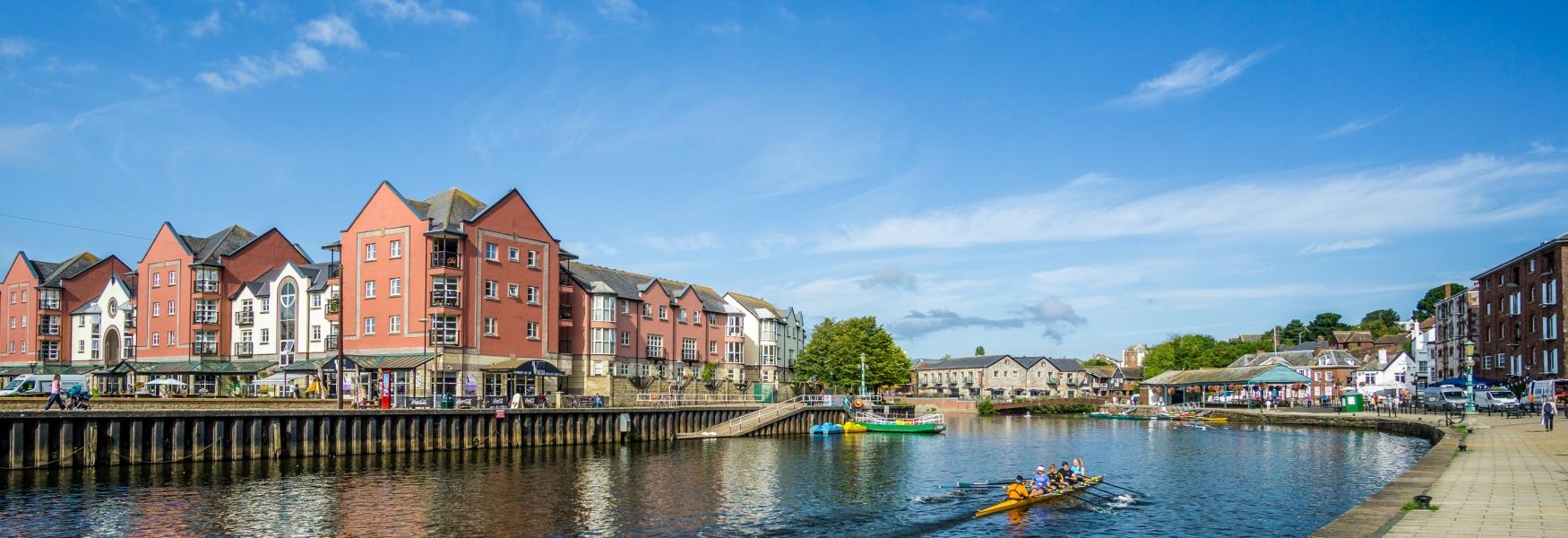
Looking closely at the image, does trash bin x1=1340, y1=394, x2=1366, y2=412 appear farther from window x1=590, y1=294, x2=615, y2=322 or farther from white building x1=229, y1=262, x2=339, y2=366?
white building x1=229, y1=262, x2=339, y2=366

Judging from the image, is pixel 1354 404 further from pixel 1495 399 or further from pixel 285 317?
pixel 285 317

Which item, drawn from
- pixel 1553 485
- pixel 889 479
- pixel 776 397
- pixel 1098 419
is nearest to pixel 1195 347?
pixel 1098 419

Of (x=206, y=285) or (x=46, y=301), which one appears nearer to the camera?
(x=206, y=285)

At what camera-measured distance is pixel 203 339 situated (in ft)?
307

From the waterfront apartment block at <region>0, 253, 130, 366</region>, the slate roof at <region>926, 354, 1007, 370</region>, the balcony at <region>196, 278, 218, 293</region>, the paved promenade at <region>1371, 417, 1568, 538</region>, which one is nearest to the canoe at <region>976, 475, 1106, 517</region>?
the paved promenade at <region>1371, 417, 1568, 538</region>

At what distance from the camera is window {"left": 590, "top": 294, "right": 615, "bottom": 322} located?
92.0m

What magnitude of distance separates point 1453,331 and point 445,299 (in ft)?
339

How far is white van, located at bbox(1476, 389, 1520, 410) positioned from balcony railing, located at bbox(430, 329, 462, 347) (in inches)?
3077

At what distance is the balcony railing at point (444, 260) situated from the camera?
7812 centimetres

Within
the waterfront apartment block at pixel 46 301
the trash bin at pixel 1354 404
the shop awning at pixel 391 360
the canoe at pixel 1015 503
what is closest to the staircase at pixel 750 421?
the shop awning at pixel 391 360

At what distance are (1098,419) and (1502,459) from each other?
285 ft

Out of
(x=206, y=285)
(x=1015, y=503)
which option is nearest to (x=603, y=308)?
(x=206, y=285)

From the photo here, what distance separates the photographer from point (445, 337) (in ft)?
252

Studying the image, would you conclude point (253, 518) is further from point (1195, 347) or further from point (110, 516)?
point (1195, 347)
